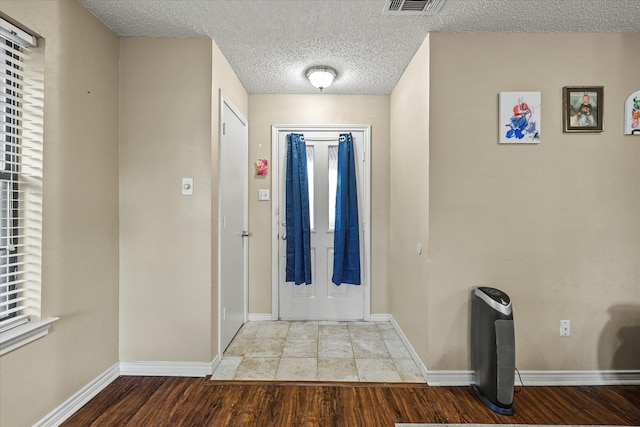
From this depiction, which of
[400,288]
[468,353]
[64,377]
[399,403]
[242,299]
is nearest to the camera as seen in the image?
[64,377]

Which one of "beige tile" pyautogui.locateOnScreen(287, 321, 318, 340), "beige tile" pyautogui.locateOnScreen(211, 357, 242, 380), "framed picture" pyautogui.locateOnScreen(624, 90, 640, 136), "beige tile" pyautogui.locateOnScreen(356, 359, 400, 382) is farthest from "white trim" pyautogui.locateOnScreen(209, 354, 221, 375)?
"framed picture" pyautogui.locateOnScreen(624, 90, 640, 136)

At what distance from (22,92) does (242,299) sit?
2.32m

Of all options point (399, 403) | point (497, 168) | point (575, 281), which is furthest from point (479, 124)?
point (399, 403)

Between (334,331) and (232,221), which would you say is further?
(334,331)

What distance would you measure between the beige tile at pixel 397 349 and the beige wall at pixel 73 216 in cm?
210

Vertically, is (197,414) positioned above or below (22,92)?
below

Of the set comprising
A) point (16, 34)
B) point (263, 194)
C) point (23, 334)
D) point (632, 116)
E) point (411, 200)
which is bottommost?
point (23, 334)

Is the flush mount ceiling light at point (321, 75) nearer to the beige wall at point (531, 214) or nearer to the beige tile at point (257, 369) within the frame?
the beige wall at point (531, 214)

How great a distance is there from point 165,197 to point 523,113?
8.38ft

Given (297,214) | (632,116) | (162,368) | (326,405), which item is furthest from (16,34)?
(632,116)

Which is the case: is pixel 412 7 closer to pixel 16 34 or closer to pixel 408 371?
pixel 16 34

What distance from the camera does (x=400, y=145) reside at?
306 centimetres

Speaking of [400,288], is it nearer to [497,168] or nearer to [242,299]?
[497,168]

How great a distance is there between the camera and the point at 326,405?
2.03 metres
